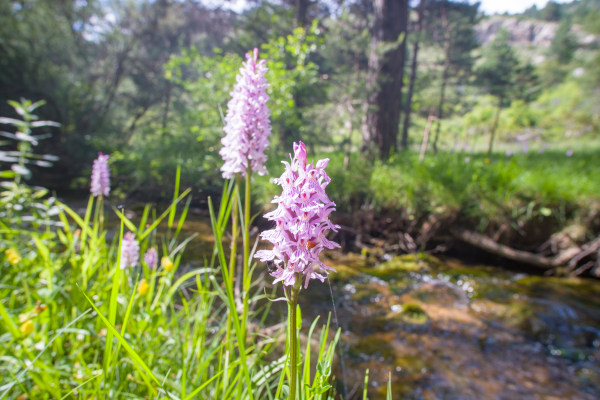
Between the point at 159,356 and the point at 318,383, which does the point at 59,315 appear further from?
the point at 318,383

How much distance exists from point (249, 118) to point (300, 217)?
0.72 metres

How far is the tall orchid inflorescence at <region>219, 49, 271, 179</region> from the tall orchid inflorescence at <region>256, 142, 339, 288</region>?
590mm

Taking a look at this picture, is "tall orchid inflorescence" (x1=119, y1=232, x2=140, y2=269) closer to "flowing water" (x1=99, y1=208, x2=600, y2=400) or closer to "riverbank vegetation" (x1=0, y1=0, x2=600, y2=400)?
"riverbank vegetation" (x1=0, y1=0, x2=600, y2=400)

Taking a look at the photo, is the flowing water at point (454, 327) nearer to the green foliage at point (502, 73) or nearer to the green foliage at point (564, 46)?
the green foliage at point (502, 73)

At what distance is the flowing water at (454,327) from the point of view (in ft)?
8.25

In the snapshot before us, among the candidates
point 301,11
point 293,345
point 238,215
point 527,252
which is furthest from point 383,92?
point 293,345

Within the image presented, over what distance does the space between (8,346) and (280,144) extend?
5.14 feet

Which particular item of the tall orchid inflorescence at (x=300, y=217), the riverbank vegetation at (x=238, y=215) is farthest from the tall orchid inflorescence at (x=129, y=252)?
the tall orchid inflorescence at (x=300, y=217)

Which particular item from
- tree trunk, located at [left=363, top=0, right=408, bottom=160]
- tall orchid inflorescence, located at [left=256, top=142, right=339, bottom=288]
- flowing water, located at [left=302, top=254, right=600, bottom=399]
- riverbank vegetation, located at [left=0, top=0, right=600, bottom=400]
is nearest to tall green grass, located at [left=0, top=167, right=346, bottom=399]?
riverbank vegetation, located at [left=0, top=0, right=600, bottom=400]

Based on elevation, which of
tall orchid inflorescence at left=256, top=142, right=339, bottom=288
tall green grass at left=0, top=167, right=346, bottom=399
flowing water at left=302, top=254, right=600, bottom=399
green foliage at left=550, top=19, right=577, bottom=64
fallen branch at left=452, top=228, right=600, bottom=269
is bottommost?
flowing water at left=302, top=254, right=600, bottom=399

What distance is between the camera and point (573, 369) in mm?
2904

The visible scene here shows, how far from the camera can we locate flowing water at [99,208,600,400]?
8.25ft

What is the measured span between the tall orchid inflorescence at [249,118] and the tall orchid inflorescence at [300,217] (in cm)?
59

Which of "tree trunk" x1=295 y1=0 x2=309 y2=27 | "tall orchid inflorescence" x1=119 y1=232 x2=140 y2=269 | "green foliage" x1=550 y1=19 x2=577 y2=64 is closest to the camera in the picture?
"tall orchid inflorescence" x1=119 y1=232 x2=140 y2=269
